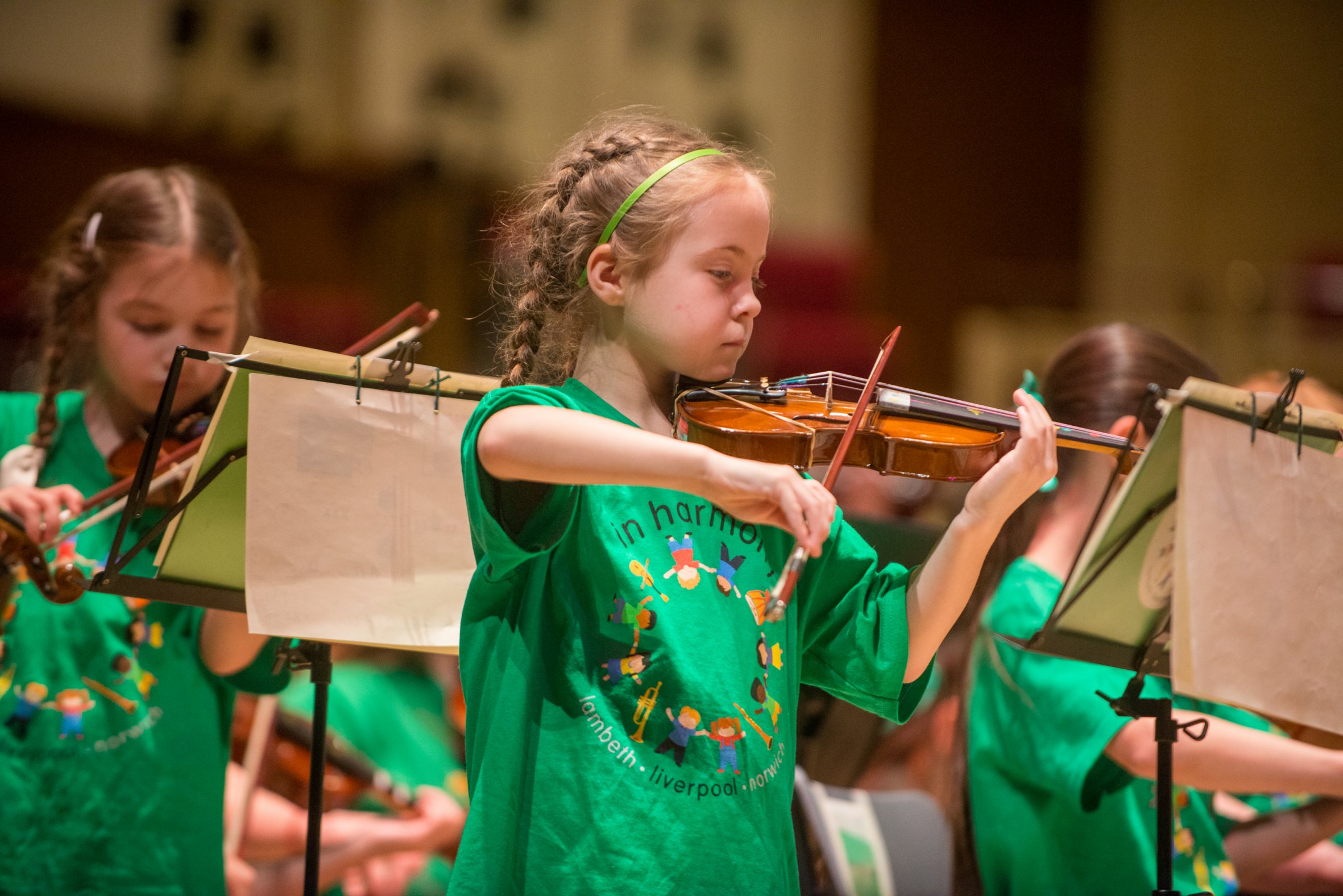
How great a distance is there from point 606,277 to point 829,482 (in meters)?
0.34

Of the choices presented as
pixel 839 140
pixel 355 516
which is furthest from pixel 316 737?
pixel 839 140

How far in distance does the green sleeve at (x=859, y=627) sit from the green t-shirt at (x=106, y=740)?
A: 0.84 m

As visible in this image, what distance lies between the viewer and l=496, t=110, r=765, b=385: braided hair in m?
1.34

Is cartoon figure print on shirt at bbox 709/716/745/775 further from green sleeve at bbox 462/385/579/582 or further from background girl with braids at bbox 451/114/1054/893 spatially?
green sleeve at bbox 462/385/579/582

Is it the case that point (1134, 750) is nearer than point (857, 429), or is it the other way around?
point (857, 429)

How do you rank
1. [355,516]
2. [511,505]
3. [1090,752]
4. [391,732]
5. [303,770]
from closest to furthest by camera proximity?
1. [511,505]
2. [355,516]
3. [1090,752]
4. [303,770]
5. [391,732]

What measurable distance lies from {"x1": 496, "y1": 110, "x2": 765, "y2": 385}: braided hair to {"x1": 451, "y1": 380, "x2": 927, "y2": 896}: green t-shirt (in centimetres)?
10

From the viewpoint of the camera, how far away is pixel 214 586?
1.66m

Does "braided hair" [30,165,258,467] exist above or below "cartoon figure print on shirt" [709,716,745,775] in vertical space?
above

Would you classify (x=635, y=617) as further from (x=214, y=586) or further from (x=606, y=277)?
(x=214, y=586)

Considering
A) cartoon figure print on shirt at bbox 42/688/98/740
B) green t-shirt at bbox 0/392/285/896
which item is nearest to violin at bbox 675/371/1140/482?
green t-shirt at bbox 0/392/285/896

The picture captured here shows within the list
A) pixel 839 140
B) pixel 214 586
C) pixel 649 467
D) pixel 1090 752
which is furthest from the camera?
pixel 839 140

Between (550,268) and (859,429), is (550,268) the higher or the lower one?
the higher one

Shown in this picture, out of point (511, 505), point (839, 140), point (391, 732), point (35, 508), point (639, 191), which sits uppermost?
point (839, 140)
